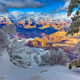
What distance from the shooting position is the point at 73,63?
7.02 m

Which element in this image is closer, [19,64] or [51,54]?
[19,64]

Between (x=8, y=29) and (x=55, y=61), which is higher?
(x=8, y=29)

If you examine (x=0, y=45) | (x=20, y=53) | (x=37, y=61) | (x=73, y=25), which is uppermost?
(x=73, y=25)

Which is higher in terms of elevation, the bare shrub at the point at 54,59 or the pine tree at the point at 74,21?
the pine tree at the point at 74,21

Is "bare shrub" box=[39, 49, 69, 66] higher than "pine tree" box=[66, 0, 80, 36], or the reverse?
"pine tree" box=[66, 0, 80, 36]

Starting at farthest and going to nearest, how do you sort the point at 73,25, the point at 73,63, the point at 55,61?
the point at 55,61, the point at 73,63, the point at 73,25

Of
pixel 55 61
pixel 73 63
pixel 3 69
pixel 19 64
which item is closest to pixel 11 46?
pixel 19 64

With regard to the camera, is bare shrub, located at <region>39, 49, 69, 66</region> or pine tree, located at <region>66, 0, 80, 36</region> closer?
pine tree, located at <region>66, 0, 80, 36</region>

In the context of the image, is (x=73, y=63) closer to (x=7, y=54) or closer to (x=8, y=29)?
(x=7, y=54)

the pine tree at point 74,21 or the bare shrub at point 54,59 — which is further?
the bare shrub at point 54,59

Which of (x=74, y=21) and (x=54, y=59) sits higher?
(x=74, y=21)

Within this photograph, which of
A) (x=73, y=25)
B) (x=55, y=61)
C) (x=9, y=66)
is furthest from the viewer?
(x=55, y=61)

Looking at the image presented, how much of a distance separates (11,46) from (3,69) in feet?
10.6

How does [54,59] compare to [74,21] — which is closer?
[74,21]
